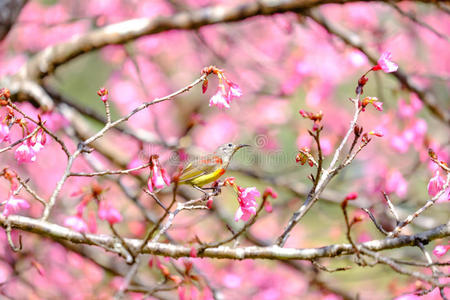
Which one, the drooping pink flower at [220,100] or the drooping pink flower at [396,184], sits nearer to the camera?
the drooping pink flower at [220,100]

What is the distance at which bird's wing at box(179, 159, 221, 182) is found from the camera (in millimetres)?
2020

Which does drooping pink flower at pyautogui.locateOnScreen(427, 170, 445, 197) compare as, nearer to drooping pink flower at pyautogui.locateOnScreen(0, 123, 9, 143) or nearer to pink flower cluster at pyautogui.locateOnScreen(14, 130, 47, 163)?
pink flower cluster at pyautogui.locateOnScreen(14, 130, 47, 163)

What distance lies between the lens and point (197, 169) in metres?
2.04

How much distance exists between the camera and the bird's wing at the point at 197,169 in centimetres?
202

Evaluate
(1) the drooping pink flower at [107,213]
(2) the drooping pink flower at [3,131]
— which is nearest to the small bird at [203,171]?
(1) the drooping pink flower at [107,213]

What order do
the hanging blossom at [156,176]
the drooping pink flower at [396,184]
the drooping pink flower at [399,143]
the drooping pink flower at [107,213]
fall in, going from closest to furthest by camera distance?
the drooping pink flower at [107,213] → the hanging blossom at [156,176] → the drooping pink flower at [399,143] → the drooping pink flower at [396,184]

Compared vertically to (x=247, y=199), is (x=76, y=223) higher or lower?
lower

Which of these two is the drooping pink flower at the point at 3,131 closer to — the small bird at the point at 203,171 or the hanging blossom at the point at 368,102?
the small bird at the point at 203,171

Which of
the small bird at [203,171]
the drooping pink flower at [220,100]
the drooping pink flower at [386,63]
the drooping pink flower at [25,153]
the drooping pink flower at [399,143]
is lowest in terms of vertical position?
the drooping pink flower at [25,153]

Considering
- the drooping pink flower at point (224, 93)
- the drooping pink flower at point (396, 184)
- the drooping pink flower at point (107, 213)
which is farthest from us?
the drooping pink flower at point (396, 184)

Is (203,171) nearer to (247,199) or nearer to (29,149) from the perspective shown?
(247,199)

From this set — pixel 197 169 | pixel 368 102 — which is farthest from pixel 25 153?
pixel 368 102

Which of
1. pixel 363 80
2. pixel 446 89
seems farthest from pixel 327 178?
pixel 446 89

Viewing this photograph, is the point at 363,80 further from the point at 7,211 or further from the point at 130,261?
the point at 7,211
